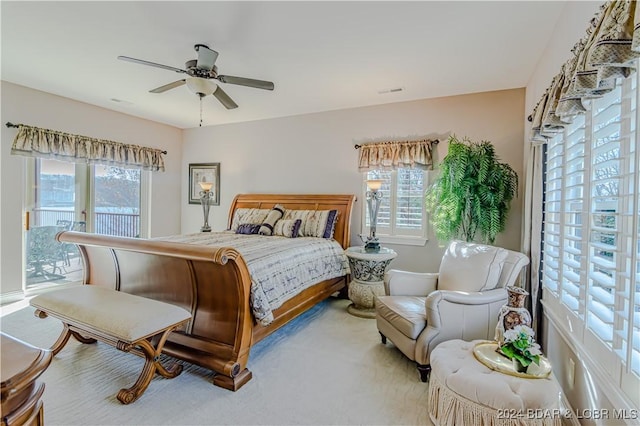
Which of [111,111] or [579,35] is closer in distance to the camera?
[579,35]

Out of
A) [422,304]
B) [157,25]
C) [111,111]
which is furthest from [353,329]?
[111,111]

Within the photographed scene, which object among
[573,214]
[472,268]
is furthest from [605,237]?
[472,268]

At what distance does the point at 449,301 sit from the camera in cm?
240

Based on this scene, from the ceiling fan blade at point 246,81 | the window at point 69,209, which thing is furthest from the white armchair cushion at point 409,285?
the window at point 69,209

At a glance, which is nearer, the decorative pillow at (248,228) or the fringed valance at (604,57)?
the fringed valance at (604,57)

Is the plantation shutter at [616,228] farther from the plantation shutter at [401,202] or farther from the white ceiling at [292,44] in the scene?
the plantation shutter at [401,202]

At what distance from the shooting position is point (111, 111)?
16.6 feet

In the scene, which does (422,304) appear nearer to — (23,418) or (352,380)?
(352,380)

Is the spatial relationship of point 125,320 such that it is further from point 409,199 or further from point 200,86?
point 409,199

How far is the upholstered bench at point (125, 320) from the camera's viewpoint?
204 cm

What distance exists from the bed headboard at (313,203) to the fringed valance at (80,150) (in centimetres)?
175

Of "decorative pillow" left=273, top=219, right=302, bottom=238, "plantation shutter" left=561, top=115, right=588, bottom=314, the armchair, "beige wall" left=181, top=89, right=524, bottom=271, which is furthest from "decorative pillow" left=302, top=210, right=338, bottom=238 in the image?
"plantation shutter" left=561, top=115, right=588, bottom=314

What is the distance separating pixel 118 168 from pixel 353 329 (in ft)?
15.5

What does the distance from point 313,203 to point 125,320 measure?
312 cm
